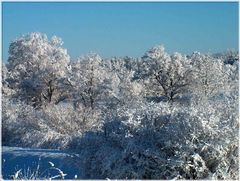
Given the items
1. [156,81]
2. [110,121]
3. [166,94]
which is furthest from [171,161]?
[156,81]

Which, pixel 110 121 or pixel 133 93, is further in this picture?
pixel 133 93

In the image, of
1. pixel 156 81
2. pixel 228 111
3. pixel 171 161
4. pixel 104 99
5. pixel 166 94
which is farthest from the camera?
pixel 156 81

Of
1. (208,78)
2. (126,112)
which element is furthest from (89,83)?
(126,112)

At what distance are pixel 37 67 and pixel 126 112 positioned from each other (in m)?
34.8

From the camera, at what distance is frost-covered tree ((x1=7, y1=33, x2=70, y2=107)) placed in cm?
4419

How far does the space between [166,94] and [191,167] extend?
3593 cm

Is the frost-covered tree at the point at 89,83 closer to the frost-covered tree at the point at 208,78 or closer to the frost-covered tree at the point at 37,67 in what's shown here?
the frost-covered tree at the point at 37,67

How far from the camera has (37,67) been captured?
45.7 m

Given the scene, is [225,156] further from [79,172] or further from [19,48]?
[19,48]

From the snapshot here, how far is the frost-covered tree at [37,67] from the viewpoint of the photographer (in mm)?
44188

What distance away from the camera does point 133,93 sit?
4384 cm

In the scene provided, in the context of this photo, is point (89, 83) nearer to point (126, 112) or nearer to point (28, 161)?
point (28, 161)

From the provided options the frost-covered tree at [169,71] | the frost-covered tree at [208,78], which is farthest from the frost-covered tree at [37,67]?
the frost-covered tree at [208,78]

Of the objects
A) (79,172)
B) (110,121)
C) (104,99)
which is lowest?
(79,172)
